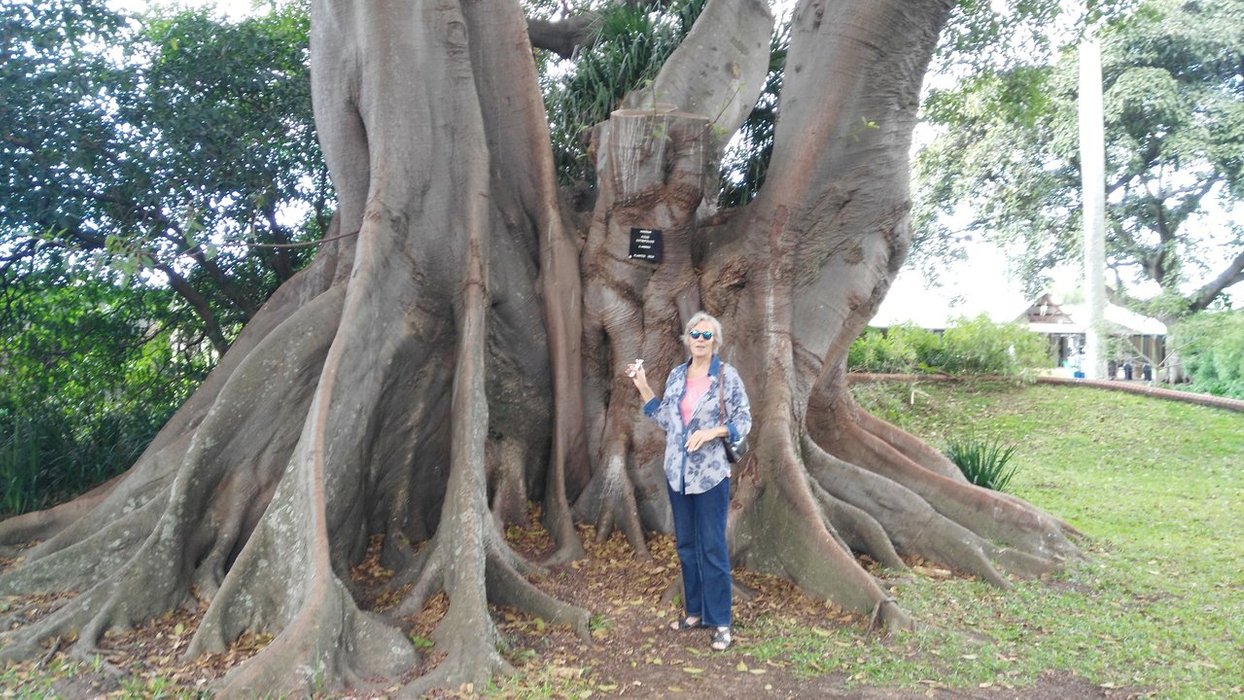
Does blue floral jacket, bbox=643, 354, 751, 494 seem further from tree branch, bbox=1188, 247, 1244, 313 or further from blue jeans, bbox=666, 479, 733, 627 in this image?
tree branch, bbox=1188, 247, 1244, 313

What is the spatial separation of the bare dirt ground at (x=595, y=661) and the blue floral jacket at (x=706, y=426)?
0.84 metres

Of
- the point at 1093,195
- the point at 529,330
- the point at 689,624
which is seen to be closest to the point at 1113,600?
the point at 689,624

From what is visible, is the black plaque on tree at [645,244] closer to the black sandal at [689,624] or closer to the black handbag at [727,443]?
the black handbag at [727,443]

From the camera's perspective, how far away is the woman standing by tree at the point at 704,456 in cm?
494

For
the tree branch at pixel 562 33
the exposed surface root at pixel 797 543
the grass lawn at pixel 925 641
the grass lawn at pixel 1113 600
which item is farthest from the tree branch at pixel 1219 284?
the exposed surface root at pixel 797 543

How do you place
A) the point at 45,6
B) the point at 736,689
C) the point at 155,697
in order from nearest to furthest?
the point at 155,697 < the point at 736,689 < the point at 45,6

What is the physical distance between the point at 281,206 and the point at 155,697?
668cm

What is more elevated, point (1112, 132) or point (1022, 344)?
point (1112, 132)

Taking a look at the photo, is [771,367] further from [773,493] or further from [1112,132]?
[1112,132]

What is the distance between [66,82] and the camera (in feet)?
25.7

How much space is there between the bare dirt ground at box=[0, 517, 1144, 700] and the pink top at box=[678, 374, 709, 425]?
117 cm

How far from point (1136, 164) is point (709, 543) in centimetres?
2369

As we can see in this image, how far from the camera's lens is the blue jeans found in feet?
16.4

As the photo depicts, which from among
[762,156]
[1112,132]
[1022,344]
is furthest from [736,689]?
[1112,132]
